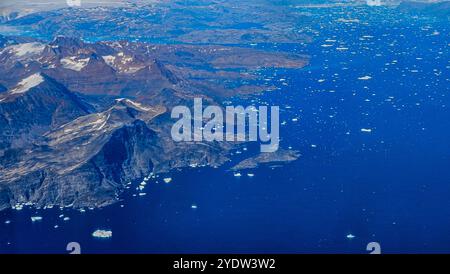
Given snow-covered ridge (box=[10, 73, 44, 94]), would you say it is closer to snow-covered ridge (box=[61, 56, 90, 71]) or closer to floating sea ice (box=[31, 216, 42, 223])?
snow-covered ridge (box=[61, 56, 90, 71])

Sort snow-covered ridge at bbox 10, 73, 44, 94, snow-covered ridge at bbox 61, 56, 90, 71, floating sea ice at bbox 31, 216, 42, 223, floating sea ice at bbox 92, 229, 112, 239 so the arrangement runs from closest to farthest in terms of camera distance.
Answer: floating sea ice at bbox 92, 229, 112, 239 → floating sea ice at bbox 31, 216, 42, 223 → snow-covered ridge at bbox 10, 73, 44, 94 → snow-covered ridge at bbox 61, 56, 90, 71

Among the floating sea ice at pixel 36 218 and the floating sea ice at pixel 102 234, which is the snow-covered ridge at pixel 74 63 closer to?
the floating sea ice at pixel 36 218

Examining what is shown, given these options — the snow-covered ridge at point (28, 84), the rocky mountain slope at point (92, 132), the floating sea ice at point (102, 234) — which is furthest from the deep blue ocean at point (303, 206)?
the snow-covered ridge at point (28, 84)

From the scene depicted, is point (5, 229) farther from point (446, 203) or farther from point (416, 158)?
point (416, 158)

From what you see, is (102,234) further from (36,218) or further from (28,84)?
(28,84)

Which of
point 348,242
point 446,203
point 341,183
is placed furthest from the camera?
point 341,183

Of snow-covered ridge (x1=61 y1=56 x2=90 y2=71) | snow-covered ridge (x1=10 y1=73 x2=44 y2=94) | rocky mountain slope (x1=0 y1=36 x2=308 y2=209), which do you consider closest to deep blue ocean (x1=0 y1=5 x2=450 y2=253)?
rocky mountain slope (x1=0 y1=36 x2=308 y2=209)

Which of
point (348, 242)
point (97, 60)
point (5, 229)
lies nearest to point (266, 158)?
point (348, 242)

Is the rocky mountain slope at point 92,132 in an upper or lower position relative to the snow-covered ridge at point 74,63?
lower

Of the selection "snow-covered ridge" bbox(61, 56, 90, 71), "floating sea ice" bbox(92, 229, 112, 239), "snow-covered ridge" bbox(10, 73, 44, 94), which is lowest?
"floating sea ice" bbox(92, 229, 112, 239)

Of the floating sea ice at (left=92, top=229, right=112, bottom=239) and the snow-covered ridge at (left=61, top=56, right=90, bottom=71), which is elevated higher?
the snow-covered ridge at (left=61, top=56, right=90, bottom=71)
